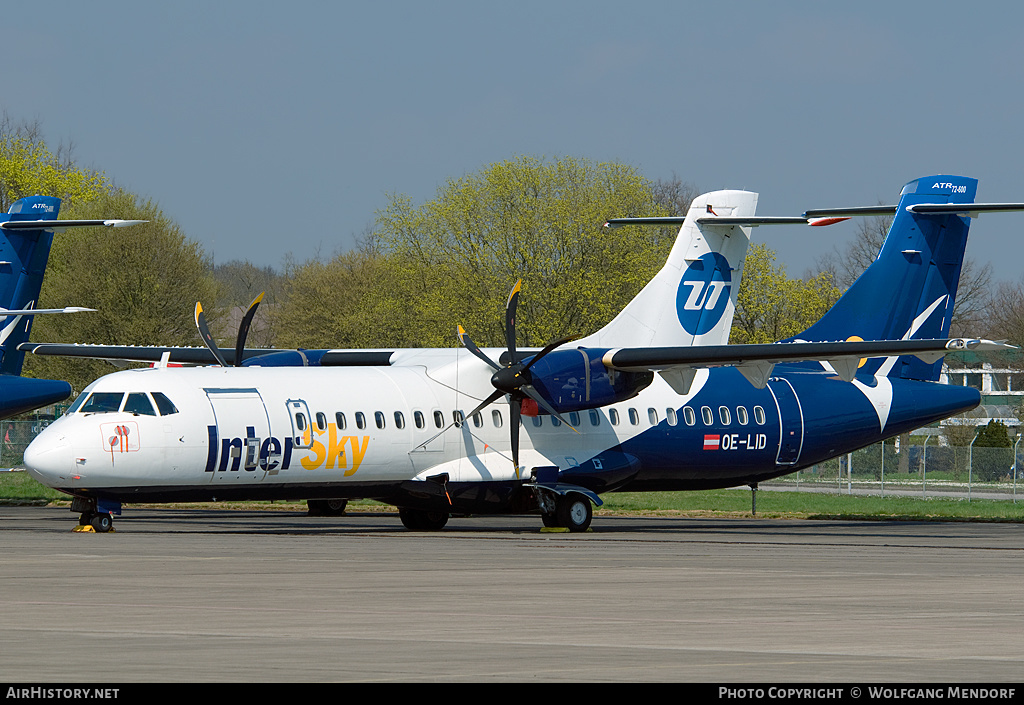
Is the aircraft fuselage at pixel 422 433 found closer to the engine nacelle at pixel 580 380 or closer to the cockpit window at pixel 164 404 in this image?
the cockpit window at pixel 164 404

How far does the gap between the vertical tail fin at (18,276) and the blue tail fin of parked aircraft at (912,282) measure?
16.9m

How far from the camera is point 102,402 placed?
23406mm

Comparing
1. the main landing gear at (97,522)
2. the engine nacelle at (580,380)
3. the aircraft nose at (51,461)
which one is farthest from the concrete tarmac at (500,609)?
the engine nacelle at (580,380)

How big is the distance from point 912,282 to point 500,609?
20559 mm

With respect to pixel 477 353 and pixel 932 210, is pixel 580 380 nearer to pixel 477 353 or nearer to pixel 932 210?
pixel 477 353

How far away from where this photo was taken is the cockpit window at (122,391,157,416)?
23.3 metres

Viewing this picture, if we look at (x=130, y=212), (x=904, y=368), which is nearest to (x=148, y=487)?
(x=904, y=368)

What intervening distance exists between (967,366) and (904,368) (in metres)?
103

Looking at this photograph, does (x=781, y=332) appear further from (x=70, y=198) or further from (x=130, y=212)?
(x=70, y=198)

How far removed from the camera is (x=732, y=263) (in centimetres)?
3130

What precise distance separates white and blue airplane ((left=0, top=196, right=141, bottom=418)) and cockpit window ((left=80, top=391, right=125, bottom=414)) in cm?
845

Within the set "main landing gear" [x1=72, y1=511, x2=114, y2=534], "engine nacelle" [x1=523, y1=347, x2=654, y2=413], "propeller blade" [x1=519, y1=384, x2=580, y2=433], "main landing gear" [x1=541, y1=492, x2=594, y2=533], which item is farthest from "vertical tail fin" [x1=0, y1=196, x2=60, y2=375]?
"main landing gear" [x1=541, y1=492, x2=594, y2=533]

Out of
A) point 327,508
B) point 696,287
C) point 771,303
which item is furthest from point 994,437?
point 327,508

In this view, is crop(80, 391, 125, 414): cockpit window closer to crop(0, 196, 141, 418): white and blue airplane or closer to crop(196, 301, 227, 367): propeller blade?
crop(196, 301, 227, 367): propeller blade
